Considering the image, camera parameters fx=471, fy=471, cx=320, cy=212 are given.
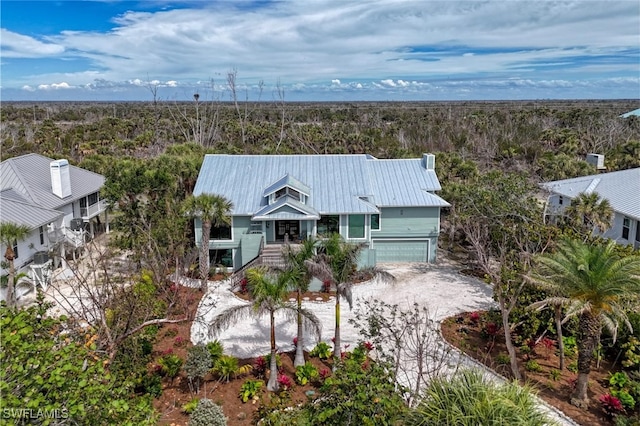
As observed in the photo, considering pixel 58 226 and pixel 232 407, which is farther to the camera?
pixel 58 226

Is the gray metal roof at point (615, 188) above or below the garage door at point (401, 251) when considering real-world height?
above

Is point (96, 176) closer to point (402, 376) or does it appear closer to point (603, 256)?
point (402, 376)

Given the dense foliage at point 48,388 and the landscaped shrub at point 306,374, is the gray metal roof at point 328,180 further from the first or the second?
the dense foliage at point 48,388

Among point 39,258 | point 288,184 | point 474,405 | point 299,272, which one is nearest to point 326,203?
point 288,184

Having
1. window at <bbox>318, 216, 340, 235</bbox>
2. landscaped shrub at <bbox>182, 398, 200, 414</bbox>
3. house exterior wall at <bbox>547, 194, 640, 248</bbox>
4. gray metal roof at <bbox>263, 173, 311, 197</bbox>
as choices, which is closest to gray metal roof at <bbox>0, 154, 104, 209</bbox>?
gray metal roof at <bbox>263, 173, 311, 197</bbox>

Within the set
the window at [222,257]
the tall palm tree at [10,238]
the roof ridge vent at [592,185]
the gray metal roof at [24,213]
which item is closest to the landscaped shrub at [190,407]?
the tall palm tree at [10,238]

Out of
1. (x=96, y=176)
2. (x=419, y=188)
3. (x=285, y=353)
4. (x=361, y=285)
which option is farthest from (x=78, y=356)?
(x=96, y=176)
